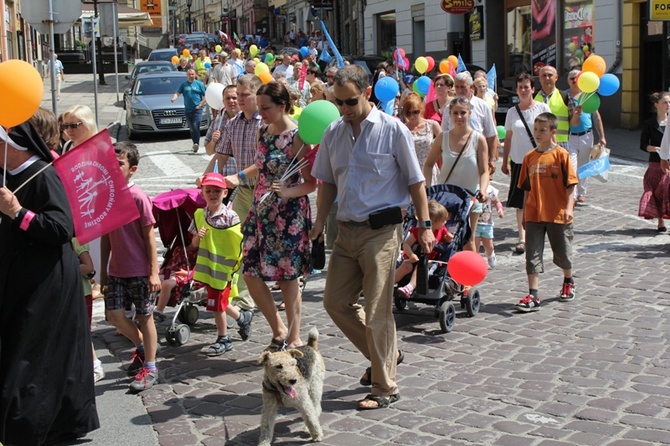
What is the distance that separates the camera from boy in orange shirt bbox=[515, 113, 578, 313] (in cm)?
834

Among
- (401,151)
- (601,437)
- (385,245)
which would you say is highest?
(401,151)

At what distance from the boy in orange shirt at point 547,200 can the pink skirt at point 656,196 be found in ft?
11.2

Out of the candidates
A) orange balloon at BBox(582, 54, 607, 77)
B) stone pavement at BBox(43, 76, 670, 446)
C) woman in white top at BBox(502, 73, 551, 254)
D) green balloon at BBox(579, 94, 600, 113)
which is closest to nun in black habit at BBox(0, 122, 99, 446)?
stone pavement at BBox(43, 76, 670, 446)

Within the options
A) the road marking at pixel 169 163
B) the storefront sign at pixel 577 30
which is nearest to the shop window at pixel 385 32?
the storefront sign at pixel 577 30

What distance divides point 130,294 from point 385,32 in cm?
4167

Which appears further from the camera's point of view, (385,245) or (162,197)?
(162,197)

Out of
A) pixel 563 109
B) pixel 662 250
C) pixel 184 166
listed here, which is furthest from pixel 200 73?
pixel 662 250

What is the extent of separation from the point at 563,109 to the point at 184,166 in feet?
29.7

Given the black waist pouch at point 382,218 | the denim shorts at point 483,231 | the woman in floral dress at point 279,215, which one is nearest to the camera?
the black waist pouch at point 382,218

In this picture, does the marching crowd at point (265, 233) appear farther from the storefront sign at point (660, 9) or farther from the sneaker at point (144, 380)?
the storefront sign at point (660, 9)

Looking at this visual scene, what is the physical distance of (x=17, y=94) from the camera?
4.64 metres

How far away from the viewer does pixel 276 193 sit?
6527mm

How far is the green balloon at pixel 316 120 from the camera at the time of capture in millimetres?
6199

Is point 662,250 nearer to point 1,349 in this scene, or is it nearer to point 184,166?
point 1,349
